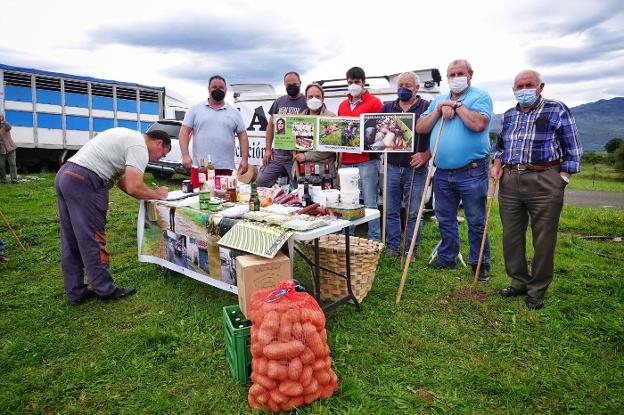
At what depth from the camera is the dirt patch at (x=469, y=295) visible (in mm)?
3906

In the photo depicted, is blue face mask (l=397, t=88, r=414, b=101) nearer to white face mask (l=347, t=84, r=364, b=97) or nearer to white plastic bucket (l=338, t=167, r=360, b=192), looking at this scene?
white face mask (l=347, t=84, r=364, b=97)

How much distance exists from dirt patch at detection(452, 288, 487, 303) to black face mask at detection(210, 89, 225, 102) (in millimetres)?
3610

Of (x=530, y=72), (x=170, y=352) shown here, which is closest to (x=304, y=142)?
(x=530, y=72)

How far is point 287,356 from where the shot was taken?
219cm

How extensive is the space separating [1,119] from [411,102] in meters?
10.7

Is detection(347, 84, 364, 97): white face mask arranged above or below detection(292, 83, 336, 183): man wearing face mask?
above

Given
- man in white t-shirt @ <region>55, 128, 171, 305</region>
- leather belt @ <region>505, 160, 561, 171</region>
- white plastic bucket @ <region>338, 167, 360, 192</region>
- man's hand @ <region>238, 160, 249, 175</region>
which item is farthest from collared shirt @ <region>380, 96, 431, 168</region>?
man in white t-shirt @ <region>55, 128, 171, 305</region>

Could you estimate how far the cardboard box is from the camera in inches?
111

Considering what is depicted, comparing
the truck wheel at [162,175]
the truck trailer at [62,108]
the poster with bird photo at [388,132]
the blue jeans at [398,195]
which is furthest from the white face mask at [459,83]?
the truck trailer at [62,108]

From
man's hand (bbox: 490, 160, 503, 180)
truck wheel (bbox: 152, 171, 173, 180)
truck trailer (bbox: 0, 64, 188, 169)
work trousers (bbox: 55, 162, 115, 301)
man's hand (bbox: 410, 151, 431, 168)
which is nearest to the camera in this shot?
work trousers (bbox: 55, 162, 115, 301)

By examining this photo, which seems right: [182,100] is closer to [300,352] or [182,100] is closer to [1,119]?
[1,119]

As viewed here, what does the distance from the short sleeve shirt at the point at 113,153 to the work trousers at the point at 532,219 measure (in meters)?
3.35

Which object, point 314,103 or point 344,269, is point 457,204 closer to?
point 344,269

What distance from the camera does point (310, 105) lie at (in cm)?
498
